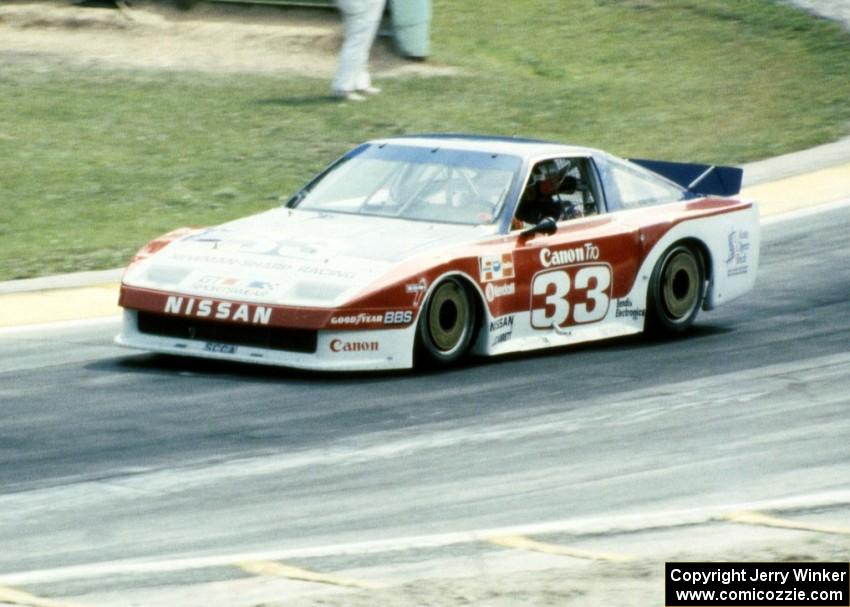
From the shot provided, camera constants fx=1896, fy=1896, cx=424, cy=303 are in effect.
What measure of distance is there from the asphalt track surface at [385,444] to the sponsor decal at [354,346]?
0.21 metres

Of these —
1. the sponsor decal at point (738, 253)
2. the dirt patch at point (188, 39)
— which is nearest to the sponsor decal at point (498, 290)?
the sponsor decal at point (738, 253)

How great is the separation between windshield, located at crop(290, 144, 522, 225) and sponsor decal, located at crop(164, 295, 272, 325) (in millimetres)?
1475

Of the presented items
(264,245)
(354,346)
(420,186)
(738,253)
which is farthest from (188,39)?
(354,346)

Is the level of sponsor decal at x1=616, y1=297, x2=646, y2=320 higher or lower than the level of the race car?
lower

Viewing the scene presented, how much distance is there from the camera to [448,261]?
1043 cm

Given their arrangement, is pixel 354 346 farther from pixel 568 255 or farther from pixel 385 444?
pixel 568 255

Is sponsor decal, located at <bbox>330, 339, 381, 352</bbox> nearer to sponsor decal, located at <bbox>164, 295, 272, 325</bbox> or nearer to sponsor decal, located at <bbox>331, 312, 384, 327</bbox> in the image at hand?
sponsor decal, located at <bbox>331, 312, 384, 327</bbox>

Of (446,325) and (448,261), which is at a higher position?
(448,261)

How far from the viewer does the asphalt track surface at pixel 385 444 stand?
7367mm

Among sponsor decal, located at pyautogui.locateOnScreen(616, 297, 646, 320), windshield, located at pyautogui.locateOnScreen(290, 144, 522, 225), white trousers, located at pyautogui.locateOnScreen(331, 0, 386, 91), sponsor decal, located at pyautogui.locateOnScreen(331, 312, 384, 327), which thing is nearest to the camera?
sponsor decal, located at pyautogui.locateOnScreen(331, 312, 384, 327)

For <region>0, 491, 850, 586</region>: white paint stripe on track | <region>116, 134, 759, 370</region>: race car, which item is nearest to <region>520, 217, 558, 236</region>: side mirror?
<region>116, 134, 759, 370</region>: race car

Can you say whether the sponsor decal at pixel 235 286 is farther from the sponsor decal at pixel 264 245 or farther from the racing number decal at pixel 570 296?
the racing number decal at pixel 570 296

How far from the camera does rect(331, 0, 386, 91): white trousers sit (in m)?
22.0

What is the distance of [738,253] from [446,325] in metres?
2.89
